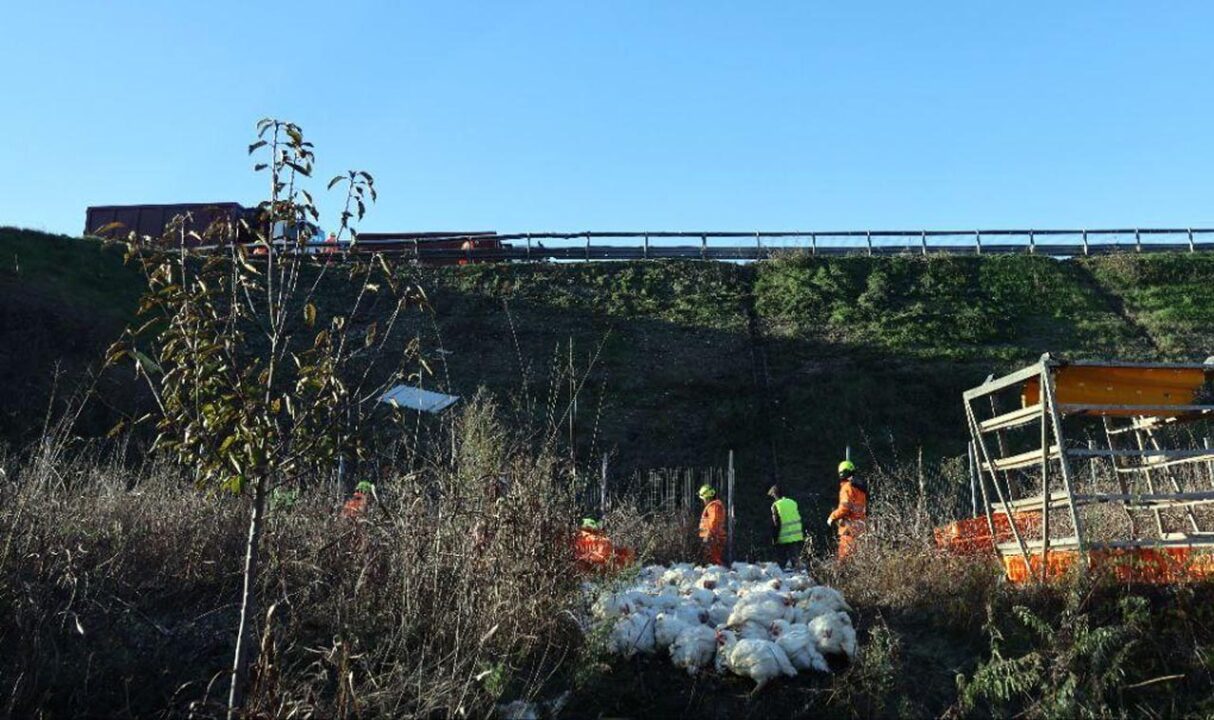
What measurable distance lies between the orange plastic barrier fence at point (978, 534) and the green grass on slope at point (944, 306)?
15.5 m

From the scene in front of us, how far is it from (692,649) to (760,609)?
0.70 meters

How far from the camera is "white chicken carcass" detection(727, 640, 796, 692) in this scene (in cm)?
593

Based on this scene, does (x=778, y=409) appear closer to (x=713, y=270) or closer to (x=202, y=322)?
(x=713, y=270)

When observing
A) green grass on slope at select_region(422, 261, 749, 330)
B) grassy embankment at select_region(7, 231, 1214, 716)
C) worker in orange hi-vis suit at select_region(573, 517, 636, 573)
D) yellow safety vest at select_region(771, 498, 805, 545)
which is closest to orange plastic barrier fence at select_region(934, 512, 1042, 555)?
grassy embankment at select_region(7, 231, 1214, 716)

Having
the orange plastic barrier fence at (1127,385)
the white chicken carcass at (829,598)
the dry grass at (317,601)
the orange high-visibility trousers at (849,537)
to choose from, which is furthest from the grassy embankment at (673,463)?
the orange plastic barrier fence at (1127,385)

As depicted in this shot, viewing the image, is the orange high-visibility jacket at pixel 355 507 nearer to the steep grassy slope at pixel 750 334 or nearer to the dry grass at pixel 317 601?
the dry grass at pixel 317 601

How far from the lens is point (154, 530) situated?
734 cm

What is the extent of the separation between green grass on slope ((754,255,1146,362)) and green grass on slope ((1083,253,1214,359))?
633mm

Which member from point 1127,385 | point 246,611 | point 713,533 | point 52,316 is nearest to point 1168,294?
point 713,533

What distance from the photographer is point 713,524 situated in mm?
12172

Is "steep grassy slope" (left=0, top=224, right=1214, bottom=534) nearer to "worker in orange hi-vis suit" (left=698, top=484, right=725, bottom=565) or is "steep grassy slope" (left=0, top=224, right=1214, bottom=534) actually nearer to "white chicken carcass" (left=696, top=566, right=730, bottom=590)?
"worker in orange hi-vis suit" (left=698, top=484, right=725, bottom=565)

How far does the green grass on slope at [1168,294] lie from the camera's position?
2480 cm

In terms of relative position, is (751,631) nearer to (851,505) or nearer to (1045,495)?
(1045,495)

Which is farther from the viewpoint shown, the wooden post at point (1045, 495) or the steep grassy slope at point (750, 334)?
the steep grassy slope at point (750, 334)
